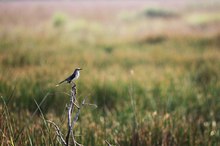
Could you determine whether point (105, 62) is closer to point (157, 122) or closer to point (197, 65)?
point (197, 65)

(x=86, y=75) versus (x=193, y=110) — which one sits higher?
(x=86, y=75)

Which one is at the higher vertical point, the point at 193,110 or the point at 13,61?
the point at 13,61

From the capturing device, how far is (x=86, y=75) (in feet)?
13.2

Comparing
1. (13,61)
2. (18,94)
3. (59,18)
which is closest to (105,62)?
(13,61)

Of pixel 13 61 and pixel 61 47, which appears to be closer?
pixel 13 61

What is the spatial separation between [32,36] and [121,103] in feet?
16.0

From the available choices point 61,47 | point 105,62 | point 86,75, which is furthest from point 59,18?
point 86,75

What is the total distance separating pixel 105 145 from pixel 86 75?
2.08m

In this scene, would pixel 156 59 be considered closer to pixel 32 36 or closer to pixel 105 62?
pixel 105 62

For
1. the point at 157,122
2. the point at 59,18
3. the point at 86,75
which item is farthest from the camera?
the point at 59,18

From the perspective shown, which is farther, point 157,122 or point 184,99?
point 184,99

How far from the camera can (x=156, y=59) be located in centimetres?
570

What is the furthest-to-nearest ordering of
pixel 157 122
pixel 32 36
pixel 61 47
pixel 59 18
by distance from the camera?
1. pixel 59 18
2. pixel 32 36
3. pixel 61 47
4. pixel 157 122

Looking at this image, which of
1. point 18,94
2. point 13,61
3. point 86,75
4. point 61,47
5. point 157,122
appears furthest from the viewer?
point 61,47
